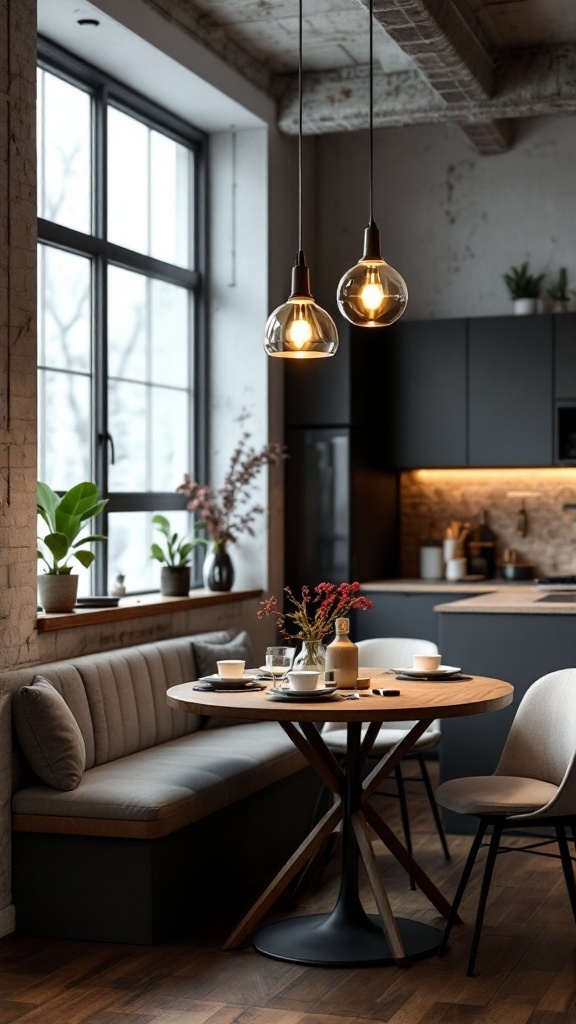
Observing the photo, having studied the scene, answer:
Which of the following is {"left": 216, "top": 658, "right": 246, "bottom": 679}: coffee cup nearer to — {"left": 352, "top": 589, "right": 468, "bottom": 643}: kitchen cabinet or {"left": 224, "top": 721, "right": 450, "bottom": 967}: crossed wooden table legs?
{"left": 224, "top": 721, "right": 450, "bottom": 967}: crossed wooden table legs

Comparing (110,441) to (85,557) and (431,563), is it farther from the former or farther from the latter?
(431,563)

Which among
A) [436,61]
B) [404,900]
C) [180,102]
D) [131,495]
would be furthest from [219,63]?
[404,900]

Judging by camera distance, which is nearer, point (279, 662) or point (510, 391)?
point (279, 662)

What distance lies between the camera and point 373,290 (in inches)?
159

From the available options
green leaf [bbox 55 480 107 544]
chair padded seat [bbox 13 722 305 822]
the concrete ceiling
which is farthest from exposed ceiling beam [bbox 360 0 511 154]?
chair padded seat [bbox 13 722 305 822]

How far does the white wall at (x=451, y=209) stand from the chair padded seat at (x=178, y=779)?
122 inches

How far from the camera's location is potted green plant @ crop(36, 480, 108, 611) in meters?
4.90

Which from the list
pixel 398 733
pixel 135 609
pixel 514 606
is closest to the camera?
pixel 398 733

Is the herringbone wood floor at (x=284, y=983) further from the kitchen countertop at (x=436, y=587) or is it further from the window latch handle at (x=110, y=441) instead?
the kitchen countertop at (x=436, y=587)

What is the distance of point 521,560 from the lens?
7.62 m

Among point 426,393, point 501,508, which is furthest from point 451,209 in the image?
point 501,508

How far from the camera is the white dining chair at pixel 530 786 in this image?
385 centimetres

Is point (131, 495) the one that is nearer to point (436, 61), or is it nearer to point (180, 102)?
point (180, 102)

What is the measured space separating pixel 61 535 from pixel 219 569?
172cm
